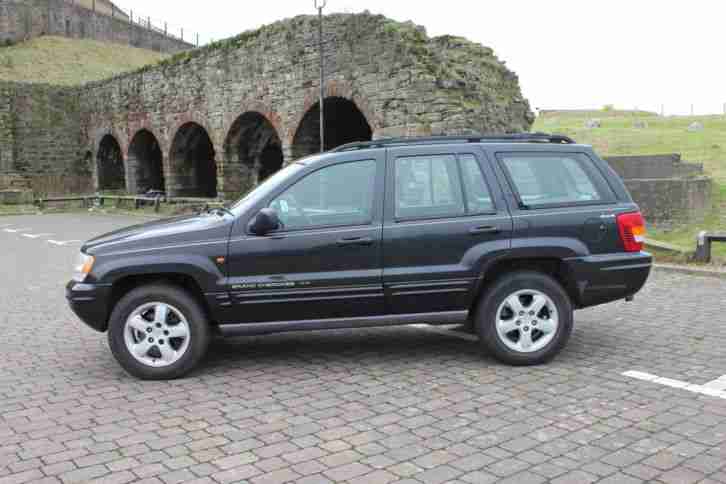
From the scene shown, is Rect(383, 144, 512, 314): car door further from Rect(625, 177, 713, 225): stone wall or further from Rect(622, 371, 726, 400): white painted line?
Rect(625, 177, 713, 225): stone wall

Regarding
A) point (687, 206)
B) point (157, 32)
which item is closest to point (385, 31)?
point (687, 206)

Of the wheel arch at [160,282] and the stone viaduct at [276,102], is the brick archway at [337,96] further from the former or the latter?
the wheel arch at [160,282]

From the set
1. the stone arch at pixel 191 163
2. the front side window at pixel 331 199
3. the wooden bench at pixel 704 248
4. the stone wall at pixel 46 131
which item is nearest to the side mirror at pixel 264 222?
the front side window at pixel 331 199

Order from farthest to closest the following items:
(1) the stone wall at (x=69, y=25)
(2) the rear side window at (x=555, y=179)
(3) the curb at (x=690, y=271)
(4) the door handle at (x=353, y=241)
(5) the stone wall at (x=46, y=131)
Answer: (1) the stone wall at (x=69, y=25) → (5) the stone wall at (x=46, y=131) → (3) the curb at (x=690, y=271) → (2) the rear side window at (x=555, y=179) → (4) the door handle at (x=353, y=241)

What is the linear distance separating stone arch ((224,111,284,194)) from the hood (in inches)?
727

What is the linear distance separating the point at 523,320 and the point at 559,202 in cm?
104

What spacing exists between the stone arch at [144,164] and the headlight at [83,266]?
26895mm

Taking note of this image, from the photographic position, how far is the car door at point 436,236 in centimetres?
565

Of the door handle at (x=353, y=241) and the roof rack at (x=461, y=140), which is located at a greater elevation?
the roof rack at (x=461, y=140)

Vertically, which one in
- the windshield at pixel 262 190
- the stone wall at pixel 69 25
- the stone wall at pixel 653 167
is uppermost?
the stone wall at pixel 69 25

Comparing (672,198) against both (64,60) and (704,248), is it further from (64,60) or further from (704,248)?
(64,60)

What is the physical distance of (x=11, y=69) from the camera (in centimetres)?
5475

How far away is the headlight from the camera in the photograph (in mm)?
5617

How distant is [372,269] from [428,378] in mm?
944
